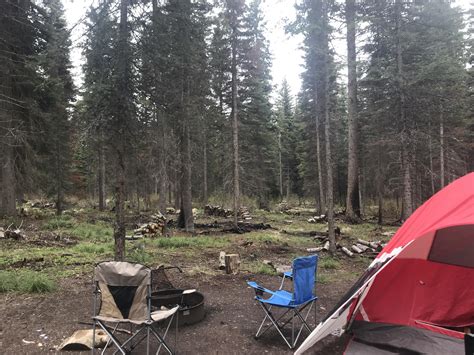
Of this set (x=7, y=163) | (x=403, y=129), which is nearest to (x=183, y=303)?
(x=403, y=129)

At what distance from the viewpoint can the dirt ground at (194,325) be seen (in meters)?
3.84

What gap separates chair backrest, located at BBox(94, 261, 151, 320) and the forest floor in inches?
21.5

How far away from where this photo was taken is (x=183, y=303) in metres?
4.82

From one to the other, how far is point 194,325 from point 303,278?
4.98 ft

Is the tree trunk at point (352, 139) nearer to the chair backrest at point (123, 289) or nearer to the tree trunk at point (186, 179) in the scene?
the tree trunk at point (186, 179)

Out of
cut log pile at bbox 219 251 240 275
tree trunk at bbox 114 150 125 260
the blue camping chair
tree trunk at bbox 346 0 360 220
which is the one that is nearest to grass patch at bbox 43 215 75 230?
tree trunk at bbox 114 150 125 260

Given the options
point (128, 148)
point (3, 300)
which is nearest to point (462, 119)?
point (128, 148)

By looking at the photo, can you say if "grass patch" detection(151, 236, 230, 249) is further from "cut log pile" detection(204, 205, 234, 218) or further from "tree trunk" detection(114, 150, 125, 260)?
"cut log pile" detection(204, 205, 234, 218)

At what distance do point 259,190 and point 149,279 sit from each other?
15.4 m

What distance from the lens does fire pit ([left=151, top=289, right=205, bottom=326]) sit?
4.43 m

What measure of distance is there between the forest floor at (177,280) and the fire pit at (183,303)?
0.40ft

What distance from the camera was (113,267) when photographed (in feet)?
12.1

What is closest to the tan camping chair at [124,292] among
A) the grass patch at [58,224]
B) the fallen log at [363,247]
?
the fallen log at [363,247]

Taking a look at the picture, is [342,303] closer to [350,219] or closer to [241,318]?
[241,318]
